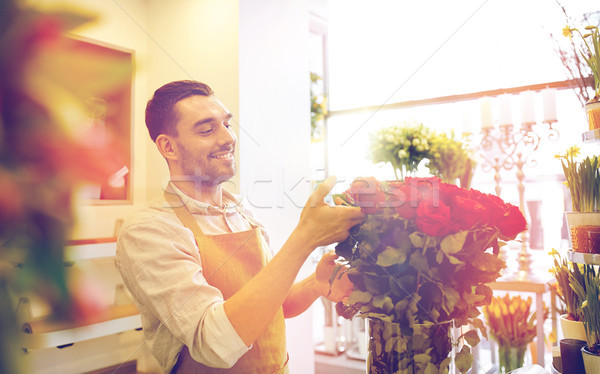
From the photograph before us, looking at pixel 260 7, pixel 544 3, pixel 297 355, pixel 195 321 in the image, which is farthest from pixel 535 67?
pixel 195 321

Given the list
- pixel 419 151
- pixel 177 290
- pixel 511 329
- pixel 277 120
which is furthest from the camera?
pixel 419 151

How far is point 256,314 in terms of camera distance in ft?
3.11

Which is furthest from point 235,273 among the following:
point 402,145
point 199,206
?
point 402,145

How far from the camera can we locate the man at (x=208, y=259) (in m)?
0.94

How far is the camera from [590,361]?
879 millimetres

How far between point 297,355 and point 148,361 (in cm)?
71

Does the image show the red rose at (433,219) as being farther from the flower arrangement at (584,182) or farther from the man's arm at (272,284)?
the flower arrangement at (584,182)

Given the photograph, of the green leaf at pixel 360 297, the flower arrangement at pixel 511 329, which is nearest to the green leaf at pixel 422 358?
the green leaf at pixel 360 297

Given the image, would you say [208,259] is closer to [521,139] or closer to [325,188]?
[325,188]

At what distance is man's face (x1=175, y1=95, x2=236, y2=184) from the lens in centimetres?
121

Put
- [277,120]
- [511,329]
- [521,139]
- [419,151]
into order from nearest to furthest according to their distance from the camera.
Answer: [511,329] → [277,120] → [521,139] → [419,151]

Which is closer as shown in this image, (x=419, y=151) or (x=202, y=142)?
(x=202, y=142)

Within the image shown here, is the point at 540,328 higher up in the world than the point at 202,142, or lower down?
lower down

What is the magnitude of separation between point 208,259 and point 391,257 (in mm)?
570
